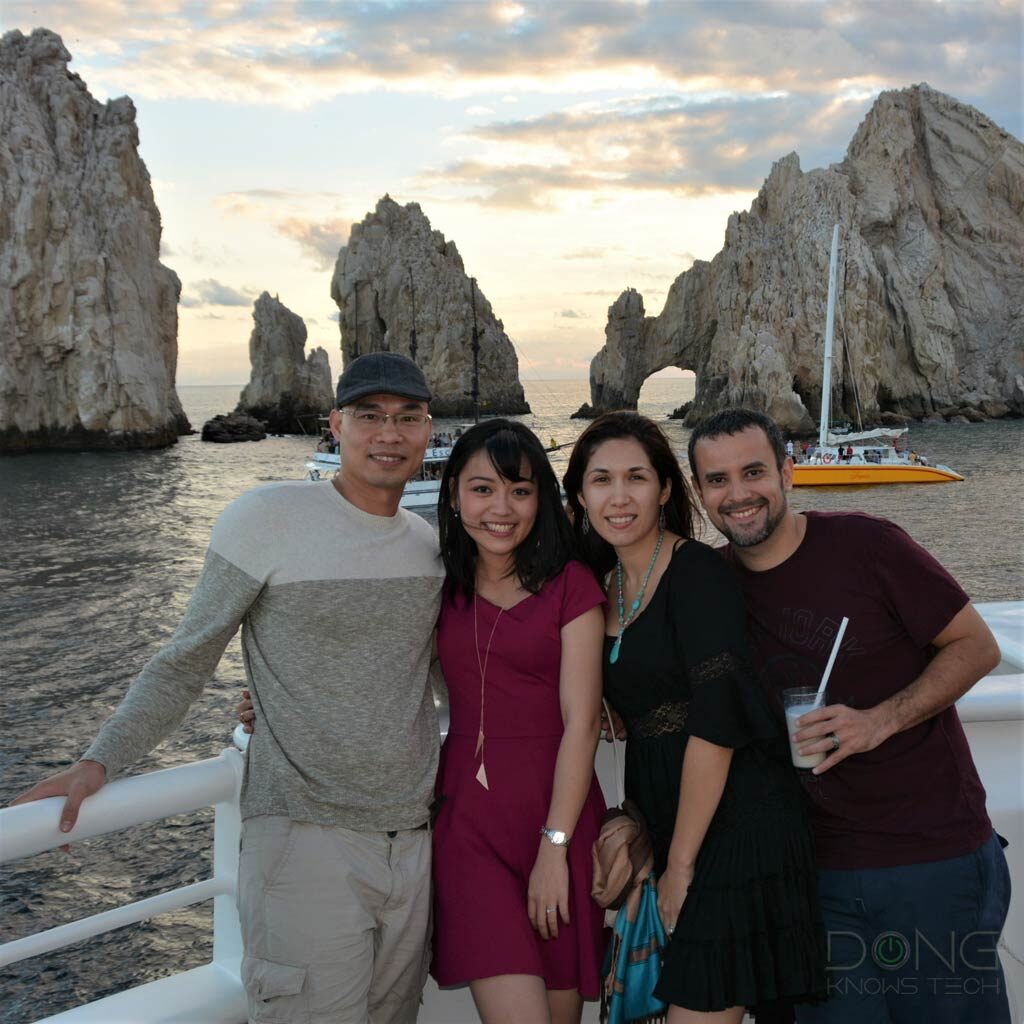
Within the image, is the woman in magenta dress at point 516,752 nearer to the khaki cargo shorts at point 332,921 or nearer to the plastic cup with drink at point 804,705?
the khaki cargo shorts at point 332,921

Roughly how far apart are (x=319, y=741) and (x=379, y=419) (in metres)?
0.85

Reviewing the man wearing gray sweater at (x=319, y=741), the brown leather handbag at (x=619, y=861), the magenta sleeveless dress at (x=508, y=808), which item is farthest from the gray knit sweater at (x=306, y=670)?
the brown leather handbag at (x=619, y=861)

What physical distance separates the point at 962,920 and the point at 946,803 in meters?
0.26

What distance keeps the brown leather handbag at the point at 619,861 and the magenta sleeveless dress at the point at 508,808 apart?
7 centimetres

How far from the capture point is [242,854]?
209 cm

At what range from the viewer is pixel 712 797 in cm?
196

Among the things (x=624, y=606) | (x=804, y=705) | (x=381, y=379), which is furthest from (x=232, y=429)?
(x=804, y=705)

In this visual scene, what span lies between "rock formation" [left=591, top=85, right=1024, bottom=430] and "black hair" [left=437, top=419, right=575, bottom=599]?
53564mm

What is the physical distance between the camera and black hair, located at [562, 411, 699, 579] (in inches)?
89.4

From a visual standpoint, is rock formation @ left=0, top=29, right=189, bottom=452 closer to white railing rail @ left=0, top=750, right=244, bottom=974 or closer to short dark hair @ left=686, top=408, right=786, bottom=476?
white railing rail @ left=0, top=750, right=244, bottom=974

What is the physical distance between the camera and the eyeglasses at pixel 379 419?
236 cm

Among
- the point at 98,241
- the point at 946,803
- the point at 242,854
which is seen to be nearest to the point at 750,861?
the point at 946,803

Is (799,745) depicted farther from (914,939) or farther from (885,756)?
(914,939)

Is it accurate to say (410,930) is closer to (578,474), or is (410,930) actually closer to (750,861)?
(750,861)
